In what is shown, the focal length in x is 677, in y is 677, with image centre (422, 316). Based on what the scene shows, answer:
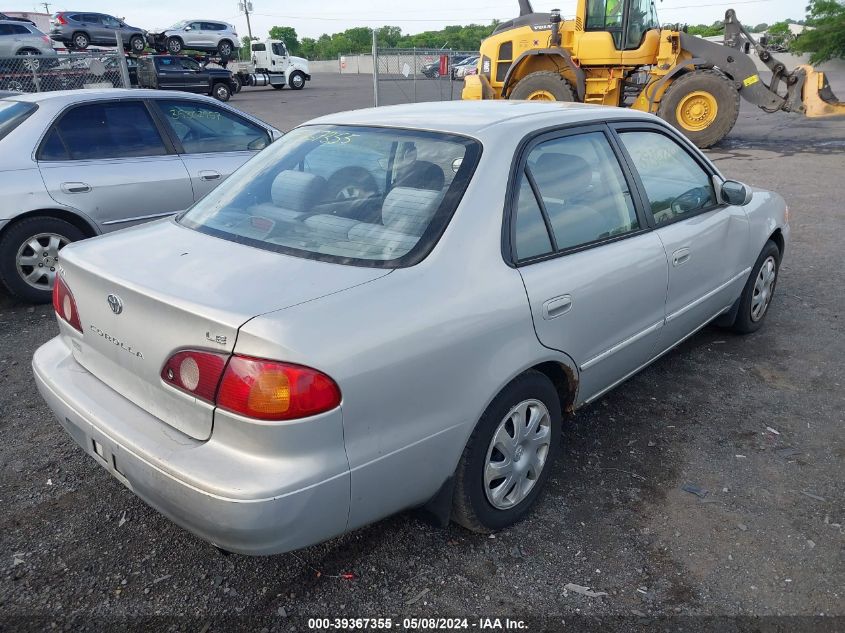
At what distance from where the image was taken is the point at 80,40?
30.1 metres

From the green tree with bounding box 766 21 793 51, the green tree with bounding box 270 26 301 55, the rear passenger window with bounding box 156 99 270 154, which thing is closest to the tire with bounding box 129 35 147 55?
the green tree with bounding box 766 21 793 51

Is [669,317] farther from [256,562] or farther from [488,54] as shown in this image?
[488,54]

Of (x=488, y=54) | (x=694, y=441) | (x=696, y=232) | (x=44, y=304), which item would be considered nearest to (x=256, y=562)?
(x=694, y=441)

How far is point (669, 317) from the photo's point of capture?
3.51m

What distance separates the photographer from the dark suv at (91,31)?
2966cm

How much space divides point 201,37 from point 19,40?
11.7 m

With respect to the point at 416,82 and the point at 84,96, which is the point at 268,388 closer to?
the point at 84,96

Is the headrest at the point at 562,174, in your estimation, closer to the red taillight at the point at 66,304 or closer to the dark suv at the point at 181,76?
the red taillight at the point at 66,304

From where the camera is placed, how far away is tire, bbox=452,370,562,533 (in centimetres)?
247

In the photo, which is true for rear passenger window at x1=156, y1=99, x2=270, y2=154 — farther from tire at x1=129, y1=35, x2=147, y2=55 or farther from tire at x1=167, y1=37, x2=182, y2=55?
tire at x1=167, y1=37, x2=182, y2=55

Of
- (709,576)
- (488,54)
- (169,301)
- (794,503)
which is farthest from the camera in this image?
(488,54)

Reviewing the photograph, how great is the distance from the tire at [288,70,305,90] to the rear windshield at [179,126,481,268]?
114ft

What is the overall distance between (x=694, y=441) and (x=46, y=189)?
4757mm

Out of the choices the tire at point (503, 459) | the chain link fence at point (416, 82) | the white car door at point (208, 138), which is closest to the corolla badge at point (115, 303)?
the tire at point (503, 459)
